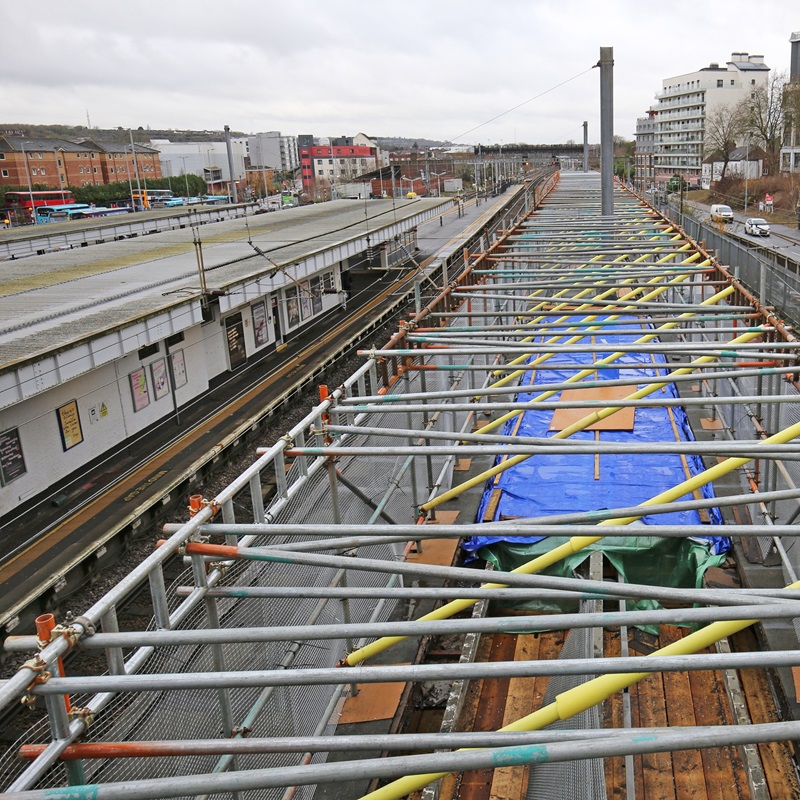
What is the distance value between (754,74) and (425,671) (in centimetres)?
10464

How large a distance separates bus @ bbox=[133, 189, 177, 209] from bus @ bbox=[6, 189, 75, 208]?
231 inches

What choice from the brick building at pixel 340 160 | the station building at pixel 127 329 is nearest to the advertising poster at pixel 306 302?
the station building at pixel 127 329

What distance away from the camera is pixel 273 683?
3189mm

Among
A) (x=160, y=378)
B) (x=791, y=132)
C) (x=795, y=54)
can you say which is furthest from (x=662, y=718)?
(x=795, y=54)

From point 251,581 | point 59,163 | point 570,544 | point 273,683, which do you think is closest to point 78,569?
point 251,581

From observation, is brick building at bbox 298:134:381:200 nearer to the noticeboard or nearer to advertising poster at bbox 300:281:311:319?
advertising poster at bbox 300:281:311:319

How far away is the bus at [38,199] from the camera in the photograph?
2591 inches

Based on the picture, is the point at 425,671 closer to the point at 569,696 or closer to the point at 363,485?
the point at 569,696

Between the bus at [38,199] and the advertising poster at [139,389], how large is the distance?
5358cm

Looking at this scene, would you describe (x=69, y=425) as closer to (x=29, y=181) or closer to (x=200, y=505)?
(x=200, y=505)

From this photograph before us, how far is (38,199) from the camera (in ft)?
221

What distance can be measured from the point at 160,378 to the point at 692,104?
89.7 m

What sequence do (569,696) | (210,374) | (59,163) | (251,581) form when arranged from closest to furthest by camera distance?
1. (569,696)
2. (251,581)
3. (210,374)
4. (59,163)

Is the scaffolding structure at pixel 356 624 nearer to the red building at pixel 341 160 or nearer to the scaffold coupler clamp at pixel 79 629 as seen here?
the scaffold coupler clamp at pixel 79 629
